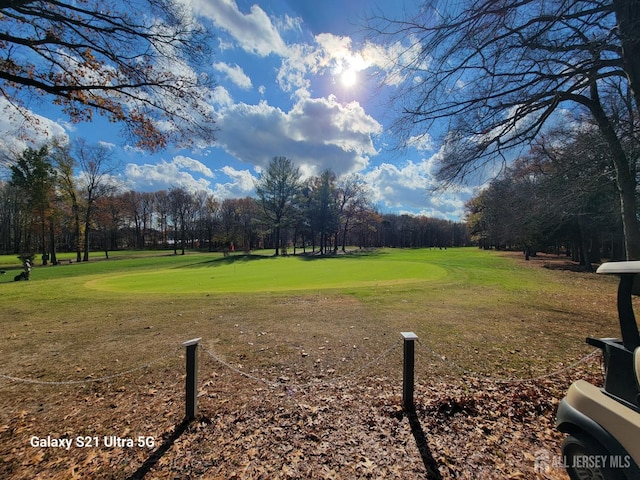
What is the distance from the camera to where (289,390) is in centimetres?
430

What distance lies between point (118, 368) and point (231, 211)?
234ft

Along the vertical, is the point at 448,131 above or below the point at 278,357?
above

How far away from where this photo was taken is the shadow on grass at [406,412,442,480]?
2.70m

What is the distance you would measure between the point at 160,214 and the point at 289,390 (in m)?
78.5

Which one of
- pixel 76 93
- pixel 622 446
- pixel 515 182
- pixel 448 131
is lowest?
pixel 622 446

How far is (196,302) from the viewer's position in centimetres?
1023

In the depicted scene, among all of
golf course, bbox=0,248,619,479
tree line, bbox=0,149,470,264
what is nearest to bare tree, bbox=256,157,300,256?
tree line, bbox=0,149,470,264

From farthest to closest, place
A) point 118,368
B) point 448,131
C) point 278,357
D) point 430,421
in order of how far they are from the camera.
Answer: point 448,131 < point 278,357 < point 118,368 < point 430,421

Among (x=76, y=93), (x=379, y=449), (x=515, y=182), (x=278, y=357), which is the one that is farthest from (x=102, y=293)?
(x=515, y=182)

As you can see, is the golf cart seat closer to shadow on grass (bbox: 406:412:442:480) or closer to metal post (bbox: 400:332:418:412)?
shadow on grass (bbox: 406:412:442:480)

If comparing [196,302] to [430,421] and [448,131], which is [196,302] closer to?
[430,421]

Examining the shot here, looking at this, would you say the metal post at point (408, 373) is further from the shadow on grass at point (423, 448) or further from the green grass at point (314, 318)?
the green grass at point (314, 318)

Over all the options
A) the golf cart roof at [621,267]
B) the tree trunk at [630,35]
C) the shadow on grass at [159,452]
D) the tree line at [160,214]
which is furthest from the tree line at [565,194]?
the tree line at [160,214]

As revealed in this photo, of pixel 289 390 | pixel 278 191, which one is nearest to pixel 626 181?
pixel 289 390
